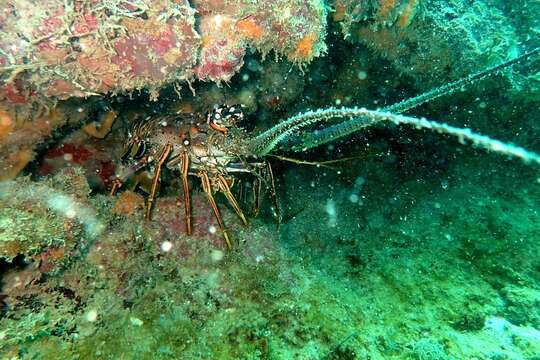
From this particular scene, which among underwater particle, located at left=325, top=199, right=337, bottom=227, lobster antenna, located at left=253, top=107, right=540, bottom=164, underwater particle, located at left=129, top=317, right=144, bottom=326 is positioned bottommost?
underwater particle, located at left=325, top=199, right=337, bottom=227

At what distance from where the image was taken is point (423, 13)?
395 cm

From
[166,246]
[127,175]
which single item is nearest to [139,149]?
[127,175]

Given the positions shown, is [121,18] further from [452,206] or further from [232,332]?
[452,206]

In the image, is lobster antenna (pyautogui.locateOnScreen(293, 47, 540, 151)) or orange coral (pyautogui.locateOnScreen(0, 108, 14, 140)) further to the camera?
orange coral (pyautogui.locateOnScreen(0, 108, 14, 140))

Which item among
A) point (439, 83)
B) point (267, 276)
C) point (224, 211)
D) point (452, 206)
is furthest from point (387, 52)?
point (267, 276)

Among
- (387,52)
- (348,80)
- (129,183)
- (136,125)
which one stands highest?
(387,52)

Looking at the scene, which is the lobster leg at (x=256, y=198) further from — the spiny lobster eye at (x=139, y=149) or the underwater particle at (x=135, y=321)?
the underwater particle at (x=135, y=321)

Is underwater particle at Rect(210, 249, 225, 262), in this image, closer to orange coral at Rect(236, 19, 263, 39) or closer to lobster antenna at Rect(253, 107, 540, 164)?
lobster antenna at Rect(253, 107, 540, 164)

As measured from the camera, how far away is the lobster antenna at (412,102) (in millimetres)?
2098

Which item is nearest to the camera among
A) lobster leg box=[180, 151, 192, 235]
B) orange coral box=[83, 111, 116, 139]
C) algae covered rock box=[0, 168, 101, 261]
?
algae covered rock box=[0, 168, 101, 261]

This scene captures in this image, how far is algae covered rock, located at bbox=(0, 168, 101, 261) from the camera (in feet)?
7.23

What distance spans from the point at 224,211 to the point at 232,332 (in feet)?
5.44

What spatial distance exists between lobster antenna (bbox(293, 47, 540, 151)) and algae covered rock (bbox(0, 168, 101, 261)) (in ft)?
6.76

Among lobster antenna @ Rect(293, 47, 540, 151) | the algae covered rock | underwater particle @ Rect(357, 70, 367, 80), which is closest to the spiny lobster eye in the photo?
the algae covered rock
